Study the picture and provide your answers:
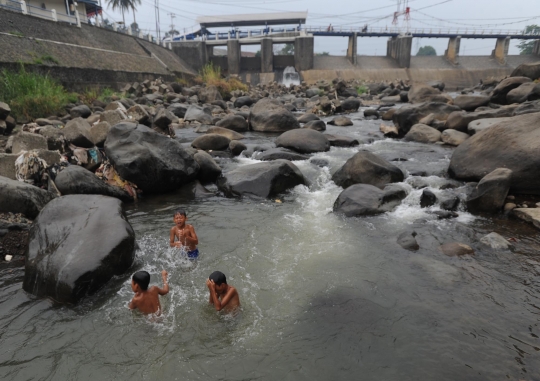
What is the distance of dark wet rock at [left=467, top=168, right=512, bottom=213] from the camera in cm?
631

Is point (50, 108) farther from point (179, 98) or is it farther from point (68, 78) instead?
point (179, 98)

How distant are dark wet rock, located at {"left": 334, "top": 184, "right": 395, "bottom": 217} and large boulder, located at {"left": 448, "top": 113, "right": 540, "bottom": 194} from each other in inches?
93.6

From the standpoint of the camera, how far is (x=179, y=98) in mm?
22078

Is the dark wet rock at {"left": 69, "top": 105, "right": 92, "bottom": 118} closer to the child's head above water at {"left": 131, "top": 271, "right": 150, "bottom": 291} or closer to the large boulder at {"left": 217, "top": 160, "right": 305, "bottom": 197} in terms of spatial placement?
the large boulder at {"left": 217, "top": 160, "right": 305, "bottom": 197}

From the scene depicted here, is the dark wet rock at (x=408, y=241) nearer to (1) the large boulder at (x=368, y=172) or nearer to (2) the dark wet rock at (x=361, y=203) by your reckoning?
(2) the dark wet rock at (x=361, y=203)

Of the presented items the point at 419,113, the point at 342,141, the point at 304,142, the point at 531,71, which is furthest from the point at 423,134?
the point at 531,71

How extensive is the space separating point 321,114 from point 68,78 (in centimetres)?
1436

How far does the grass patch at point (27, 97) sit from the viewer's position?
12.1 metres

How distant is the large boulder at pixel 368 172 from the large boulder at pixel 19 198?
5945mm

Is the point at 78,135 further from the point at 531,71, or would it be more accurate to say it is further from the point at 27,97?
the point at 531,71

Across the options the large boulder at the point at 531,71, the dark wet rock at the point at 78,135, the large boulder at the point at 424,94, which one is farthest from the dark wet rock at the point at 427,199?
the large boulder at the point at 531,71

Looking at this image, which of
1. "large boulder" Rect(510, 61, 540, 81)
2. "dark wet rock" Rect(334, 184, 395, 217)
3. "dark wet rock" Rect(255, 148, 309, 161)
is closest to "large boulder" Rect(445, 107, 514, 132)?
"dark wet rock" Rect(255, 148, 309, 161)

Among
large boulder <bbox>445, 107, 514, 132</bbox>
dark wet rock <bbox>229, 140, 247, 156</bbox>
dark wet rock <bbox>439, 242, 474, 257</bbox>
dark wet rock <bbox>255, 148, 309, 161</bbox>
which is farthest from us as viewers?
large boulder <bbox>445, 107, 514, 132</bbox>

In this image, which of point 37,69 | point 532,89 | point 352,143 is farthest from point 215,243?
point 37,69
